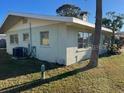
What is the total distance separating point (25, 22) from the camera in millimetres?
14008

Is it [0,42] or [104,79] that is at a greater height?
[0,42]

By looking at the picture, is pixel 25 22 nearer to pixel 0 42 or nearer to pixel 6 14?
pixel 6 14

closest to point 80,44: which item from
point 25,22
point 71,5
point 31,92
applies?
point 25,22

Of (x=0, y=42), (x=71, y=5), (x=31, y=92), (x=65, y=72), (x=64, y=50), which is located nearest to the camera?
(x=31, y=92)

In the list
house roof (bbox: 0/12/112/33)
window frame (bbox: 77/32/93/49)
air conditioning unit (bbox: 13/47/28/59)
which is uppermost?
house roof (bbox: 0/12/112/33)

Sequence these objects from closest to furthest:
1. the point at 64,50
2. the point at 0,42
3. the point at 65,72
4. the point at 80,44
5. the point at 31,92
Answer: the point at 31,92 < the point at 65,72 < the point at 64,50 < the point at 80,44 < the point at 0,42

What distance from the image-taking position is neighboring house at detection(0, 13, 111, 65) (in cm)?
1031

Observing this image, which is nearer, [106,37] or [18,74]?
[18,74]

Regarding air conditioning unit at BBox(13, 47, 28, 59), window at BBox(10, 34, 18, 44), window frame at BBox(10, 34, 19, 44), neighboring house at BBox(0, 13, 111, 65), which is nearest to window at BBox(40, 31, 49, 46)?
neighboring house at BBox(0, 13, 111, 65)

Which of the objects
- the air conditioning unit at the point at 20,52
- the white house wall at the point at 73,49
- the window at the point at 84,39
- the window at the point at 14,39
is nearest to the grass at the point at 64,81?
the white house wall at the point at 73,49

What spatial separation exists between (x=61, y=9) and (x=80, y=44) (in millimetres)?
24464

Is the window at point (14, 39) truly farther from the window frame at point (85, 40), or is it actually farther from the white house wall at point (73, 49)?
the white house wall at point (73, 49)

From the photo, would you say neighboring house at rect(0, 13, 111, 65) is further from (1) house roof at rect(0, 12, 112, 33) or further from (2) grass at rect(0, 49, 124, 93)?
(2) grass at rect(0, 49, 124, 93)

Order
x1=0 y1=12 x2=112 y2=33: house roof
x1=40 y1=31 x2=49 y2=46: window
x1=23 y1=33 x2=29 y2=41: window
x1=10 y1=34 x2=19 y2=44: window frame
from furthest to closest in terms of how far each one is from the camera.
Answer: x1=10 y1=34 x2=19 y2=44: window frame, x1=23 y1=33 x2=29 y2=41: window, x1=40 y1=31 x2=49 y2=46: window, x1=0 y1=12 x2=112 y2=33: house roof
